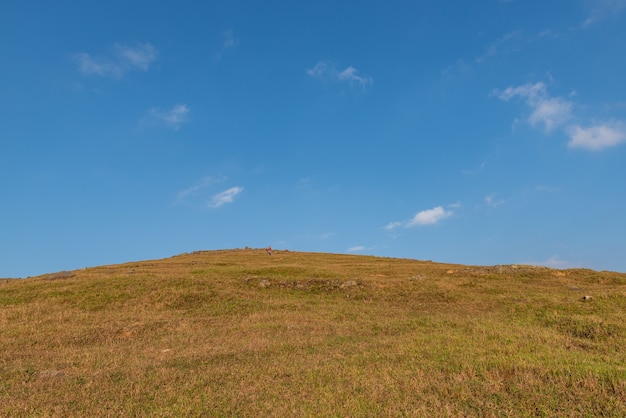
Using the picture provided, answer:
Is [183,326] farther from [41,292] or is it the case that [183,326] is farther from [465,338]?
[41,292]

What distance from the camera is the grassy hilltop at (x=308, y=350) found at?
1037 cm

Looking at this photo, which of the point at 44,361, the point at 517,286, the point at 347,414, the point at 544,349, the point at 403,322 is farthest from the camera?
the point at 517,286

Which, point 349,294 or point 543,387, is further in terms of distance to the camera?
point 349,294

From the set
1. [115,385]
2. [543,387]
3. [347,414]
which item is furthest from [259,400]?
[543,387]

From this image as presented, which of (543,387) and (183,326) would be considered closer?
(543,387)

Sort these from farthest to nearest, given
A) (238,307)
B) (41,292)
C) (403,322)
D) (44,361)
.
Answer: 1. (41,292)
2. (238,307)
3. (403,322)
4. (44,361)

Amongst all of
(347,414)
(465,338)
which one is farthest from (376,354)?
(347,414)

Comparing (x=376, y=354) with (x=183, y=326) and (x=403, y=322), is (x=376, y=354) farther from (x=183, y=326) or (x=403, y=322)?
(x=183, y=326)

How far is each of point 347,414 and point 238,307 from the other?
19500 mm

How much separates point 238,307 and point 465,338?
54.6 ft

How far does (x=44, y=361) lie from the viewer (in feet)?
53.9

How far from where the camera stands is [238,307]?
91.6 feet

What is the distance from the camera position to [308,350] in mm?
16578

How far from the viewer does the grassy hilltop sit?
1037cm
